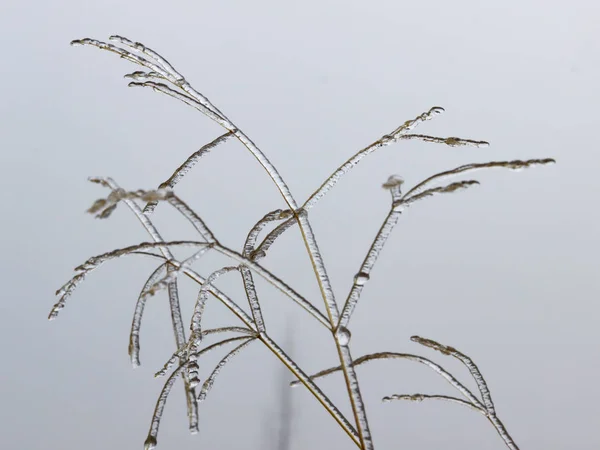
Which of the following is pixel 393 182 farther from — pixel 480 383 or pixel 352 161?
pixel 480 383

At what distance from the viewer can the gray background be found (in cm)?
166

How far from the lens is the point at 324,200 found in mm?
1771

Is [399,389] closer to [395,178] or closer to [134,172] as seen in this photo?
[134,172]

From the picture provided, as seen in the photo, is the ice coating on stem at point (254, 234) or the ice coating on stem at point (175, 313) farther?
the ice coating on stem at point (254, 234)

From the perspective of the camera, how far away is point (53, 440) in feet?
5.63

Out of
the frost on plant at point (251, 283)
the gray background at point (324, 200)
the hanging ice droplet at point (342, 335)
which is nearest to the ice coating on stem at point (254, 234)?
the frost on plant at point (251, 283)

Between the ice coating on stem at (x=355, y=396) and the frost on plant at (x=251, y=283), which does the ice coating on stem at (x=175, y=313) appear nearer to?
the frost on plant at (x=251, y=283)

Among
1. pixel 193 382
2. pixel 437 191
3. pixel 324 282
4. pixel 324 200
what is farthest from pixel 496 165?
pixel 324 200

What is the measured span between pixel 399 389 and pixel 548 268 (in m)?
0.48

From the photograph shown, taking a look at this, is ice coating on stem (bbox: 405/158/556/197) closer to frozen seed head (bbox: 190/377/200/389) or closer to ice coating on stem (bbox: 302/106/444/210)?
ice coating on stem (bbox: 302/106/444/210)

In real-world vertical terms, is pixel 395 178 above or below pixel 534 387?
below

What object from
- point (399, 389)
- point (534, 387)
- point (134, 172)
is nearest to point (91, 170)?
point (134, 172)

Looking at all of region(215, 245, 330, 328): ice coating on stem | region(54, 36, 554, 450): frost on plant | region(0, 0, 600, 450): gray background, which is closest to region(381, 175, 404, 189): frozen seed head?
region(54, 36, 554, 450): frost on plant

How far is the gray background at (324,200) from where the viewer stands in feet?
5.43
